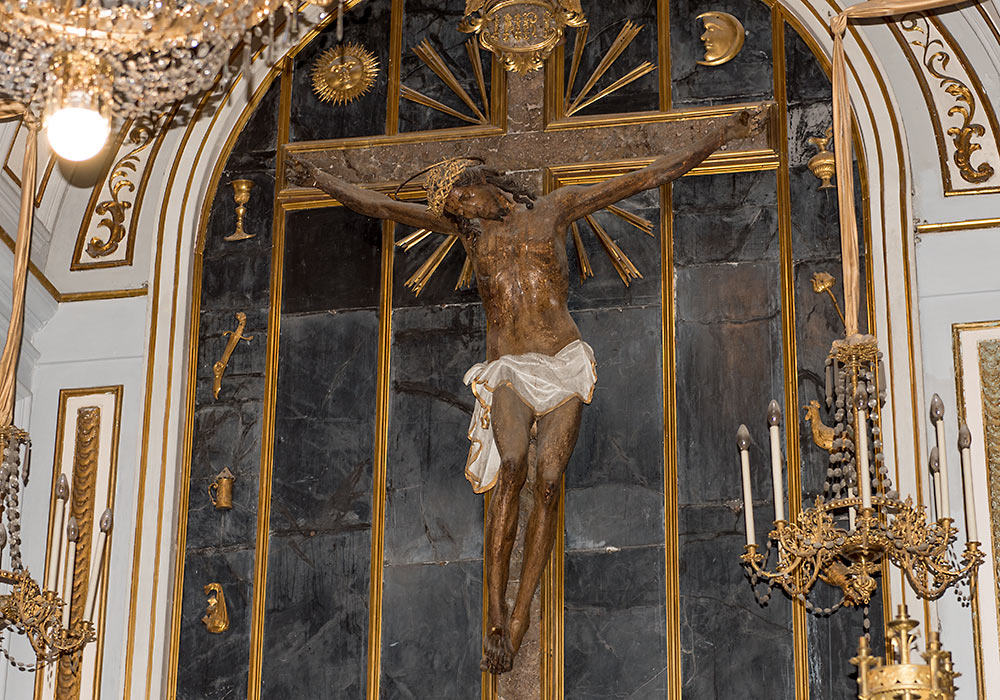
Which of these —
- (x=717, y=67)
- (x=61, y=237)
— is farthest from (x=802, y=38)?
(x=61, y=237)

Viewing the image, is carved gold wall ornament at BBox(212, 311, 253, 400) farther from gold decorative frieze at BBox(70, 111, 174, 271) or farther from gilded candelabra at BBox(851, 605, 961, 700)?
gilded candelabra at BBox(851, 605, 961, 700)

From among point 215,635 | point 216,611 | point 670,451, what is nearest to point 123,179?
point 216,611

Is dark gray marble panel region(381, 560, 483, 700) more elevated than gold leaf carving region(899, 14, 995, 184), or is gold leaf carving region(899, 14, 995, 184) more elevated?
gold leaf carving region(899, 14, 995, 184)

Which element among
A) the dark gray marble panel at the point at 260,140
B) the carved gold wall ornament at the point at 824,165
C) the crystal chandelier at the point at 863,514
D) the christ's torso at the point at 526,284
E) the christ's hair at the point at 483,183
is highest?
the dark gray marble panel at the point at 260,140

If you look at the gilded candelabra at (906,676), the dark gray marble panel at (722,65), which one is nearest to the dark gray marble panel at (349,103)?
the dark gray marble panel at (722,65)

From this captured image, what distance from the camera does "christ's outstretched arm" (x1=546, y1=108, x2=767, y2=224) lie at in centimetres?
948

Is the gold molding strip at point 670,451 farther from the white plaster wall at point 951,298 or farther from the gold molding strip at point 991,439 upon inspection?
the gold molding strip at point 991,439

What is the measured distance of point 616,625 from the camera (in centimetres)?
920

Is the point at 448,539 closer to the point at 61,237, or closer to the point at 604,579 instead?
the point at 604,579

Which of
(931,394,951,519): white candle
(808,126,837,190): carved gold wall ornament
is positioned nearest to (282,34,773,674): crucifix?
(808,126,837,190): carved gold wall ornament

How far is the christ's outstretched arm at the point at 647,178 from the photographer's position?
9.48m

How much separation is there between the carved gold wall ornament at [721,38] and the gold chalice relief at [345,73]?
1828 millimetres

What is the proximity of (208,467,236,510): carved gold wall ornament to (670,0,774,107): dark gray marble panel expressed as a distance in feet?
10.1

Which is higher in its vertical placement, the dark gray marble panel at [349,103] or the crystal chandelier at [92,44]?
the dark gray marble panel at [349,103]
